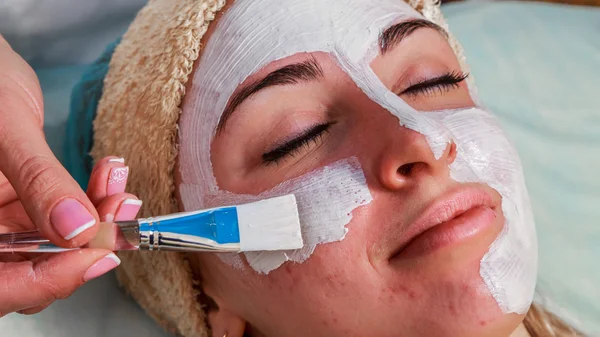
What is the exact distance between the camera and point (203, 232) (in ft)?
2.36

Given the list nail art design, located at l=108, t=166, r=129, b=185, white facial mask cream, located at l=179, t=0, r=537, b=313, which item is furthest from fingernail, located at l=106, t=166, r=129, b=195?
white facial mask cream, located at l=179, t=0, r=537, b=313

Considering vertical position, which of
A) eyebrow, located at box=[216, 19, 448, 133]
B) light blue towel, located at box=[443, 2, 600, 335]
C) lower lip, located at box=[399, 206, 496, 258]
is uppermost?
eyebrow, located at box=[216, 19, 448, 133]

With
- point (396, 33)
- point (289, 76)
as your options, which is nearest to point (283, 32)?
point (289, 76)

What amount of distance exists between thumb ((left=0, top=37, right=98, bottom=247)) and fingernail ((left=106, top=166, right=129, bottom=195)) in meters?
0.09

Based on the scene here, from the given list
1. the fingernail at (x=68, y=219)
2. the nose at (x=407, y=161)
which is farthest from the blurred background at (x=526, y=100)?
the nose at (x=407, y=161)

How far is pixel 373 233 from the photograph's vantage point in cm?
75

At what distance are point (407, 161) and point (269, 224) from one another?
20cm

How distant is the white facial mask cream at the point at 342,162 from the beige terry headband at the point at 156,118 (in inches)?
1.1

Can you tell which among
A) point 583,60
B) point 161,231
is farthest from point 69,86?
point 583,60

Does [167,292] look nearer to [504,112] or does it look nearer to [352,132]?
[352,132]

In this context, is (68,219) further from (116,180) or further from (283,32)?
(283,32)

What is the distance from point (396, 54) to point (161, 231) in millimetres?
453

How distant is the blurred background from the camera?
117 centimetres

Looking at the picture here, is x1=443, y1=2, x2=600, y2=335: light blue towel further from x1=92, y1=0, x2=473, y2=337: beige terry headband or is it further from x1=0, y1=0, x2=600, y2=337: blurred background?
x1=92, y1=0, x2=473, y2=337: beige terry headband
